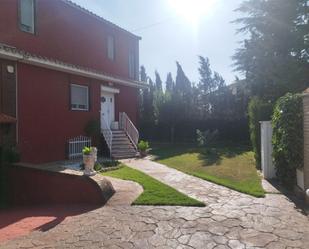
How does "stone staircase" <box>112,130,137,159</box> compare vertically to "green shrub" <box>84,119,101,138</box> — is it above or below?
below

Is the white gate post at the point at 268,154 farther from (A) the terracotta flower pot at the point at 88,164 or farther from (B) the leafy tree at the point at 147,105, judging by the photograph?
(B) the leafy tree at the point at 147,105

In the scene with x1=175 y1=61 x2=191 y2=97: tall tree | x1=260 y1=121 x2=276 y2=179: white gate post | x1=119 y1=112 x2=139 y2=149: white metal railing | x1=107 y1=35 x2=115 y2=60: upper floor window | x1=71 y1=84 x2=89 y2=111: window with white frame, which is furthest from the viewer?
x1=175 y1=61 x2=191 y2=97: tall tree

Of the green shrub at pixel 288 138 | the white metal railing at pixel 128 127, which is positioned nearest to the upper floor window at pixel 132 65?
the white metal railing at pixel 128 127

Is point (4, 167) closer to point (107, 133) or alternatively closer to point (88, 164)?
point (88, 164)

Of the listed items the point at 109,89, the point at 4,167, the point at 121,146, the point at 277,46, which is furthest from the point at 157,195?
the point at 277,46

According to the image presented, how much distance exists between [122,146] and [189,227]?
11044mm

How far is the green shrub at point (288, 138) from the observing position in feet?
27.3

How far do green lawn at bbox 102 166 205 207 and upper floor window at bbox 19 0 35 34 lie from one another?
23.0ft

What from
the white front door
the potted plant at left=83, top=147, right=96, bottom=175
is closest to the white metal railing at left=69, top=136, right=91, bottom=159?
the white front door

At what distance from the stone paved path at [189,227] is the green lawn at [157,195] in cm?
31

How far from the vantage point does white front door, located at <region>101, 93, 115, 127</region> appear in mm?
17950

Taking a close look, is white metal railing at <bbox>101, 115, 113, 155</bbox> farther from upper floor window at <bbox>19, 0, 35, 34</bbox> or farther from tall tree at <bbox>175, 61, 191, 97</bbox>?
tall tree at <bbox>175, 61, 191, 97</bbox>

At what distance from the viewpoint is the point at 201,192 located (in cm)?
879

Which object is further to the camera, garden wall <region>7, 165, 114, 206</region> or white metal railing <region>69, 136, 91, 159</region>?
white metal railing <region>69, 136, 91, 159</region>
